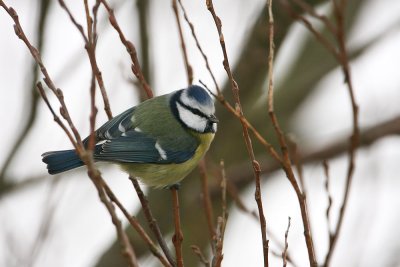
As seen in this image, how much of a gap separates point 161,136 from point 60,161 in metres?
0.67

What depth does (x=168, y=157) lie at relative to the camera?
348cm

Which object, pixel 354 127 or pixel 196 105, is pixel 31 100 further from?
pixel 354 127

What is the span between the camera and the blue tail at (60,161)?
3.04 m

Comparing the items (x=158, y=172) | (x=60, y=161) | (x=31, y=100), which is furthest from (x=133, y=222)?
(x=158, y=172)

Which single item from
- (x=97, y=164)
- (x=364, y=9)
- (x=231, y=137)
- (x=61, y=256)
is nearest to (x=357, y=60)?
(x=364, y=9)

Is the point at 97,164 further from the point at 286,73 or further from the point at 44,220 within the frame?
the point at 286,73

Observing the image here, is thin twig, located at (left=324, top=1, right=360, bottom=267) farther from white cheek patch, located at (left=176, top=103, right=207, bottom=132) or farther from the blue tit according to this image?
white cheek patch, located at (left=176, top=103, right=207, bottom=132)

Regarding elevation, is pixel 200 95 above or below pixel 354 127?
above

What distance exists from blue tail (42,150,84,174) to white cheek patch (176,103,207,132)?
684 mm

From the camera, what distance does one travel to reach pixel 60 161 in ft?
10.1

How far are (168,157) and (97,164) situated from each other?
36 cm

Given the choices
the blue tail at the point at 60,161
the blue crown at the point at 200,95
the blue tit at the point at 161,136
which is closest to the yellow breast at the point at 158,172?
the blue tit at the point at 161,136

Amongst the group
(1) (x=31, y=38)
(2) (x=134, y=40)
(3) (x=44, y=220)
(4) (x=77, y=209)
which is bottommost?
(3) (x=44, y=220)

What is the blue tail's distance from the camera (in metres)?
3.04
